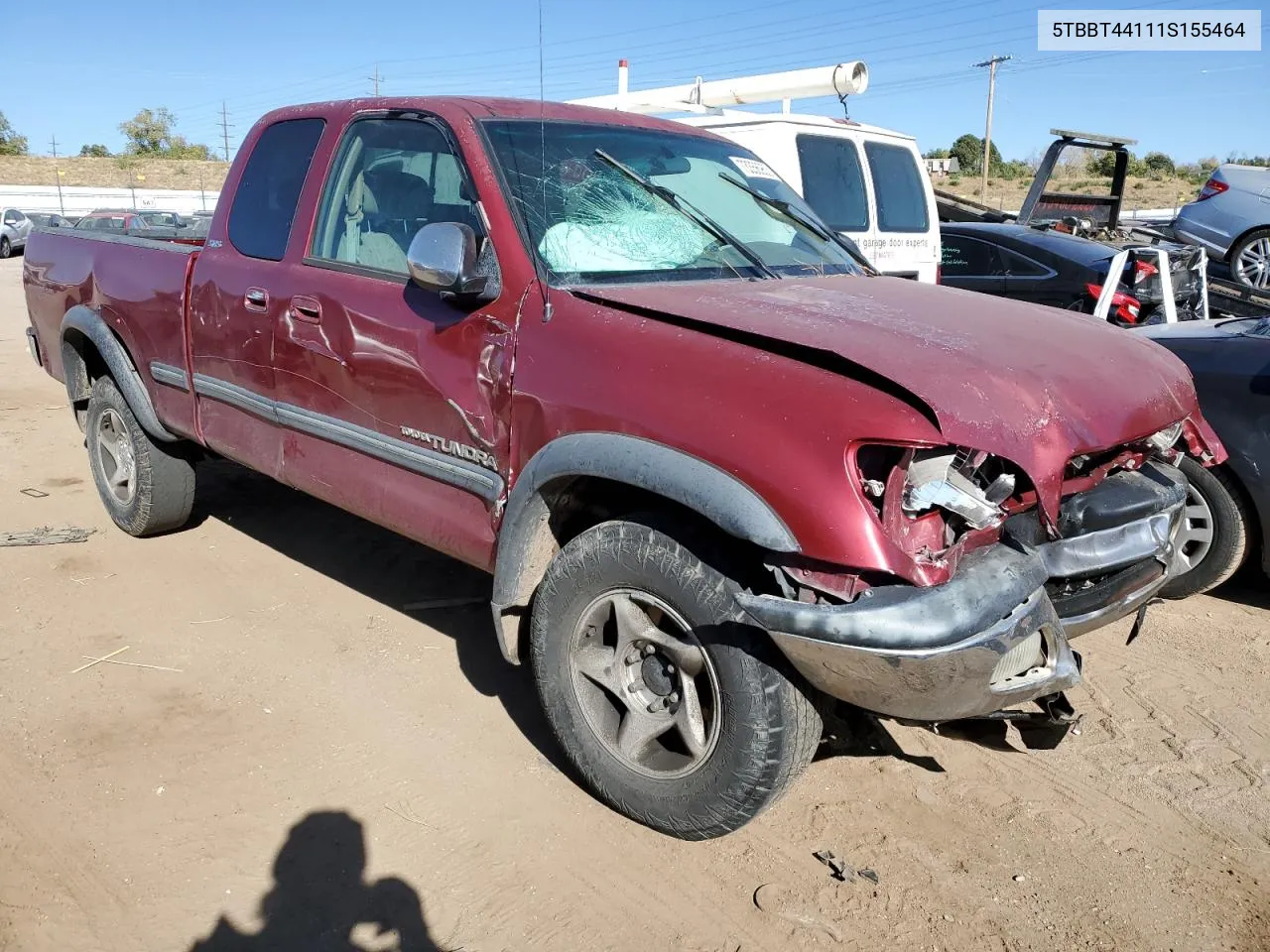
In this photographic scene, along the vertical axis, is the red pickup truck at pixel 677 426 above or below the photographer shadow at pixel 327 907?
above

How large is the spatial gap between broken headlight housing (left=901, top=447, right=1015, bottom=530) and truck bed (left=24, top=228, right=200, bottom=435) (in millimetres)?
3308

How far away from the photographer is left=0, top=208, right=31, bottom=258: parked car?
30.0 metres

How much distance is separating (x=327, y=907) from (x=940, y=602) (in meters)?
1.76

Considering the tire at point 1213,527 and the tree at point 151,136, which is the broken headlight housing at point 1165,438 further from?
the tree at point 151,136

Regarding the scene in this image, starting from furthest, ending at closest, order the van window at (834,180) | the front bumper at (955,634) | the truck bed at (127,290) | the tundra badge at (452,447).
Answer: the van window at (834,180)
the truck bed at (127,290)
the tundra badge at (452,447)
the front bumper at (955,634)

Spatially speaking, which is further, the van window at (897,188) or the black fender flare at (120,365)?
the van window at (897,188)

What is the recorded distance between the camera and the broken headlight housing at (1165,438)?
297cm

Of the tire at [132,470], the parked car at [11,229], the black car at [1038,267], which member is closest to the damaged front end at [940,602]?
the tire at [132,470]

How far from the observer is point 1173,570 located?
302cm

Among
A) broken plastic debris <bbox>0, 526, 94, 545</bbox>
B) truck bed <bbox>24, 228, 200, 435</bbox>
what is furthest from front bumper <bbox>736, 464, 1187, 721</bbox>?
broken plastic debris <bbox>0, 526, 94, 545</bbox>

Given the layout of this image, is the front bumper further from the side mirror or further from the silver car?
the silver car

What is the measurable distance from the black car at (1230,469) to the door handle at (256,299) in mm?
3842

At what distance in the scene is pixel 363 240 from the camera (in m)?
3.61

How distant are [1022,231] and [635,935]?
785 cm
